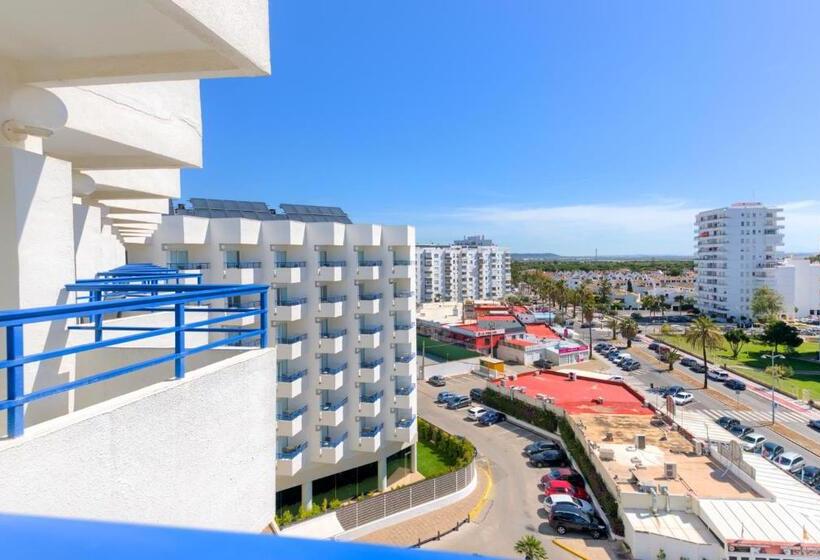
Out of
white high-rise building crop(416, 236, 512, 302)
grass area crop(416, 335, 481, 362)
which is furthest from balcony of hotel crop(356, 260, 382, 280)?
white high-rise building crop(416, 236, 512, 302)

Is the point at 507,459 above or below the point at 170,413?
below

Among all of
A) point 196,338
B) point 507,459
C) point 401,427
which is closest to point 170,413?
point 196,338

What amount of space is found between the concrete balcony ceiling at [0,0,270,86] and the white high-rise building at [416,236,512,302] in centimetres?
7417

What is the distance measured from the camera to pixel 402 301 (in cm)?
2289

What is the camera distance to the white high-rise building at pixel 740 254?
6900 cm

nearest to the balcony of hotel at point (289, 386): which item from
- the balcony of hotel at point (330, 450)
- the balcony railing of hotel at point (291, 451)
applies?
the balcony railing of hotel at point (291, 451)

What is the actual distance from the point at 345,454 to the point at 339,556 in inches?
848

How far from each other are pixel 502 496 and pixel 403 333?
328 inches

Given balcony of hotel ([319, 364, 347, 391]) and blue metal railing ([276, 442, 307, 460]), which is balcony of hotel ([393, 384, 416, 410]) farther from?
blue metal railing ([276, 442, 307, 460])

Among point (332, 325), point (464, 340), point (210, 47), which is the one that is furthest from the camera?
point (464, 340)

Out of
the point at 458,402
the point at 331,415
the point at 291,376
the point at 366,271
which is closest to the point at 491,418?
the point at 458,402

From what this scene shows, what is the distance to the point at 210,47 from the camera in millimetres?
3492

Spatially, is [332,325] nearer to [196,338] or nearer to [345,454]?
[345,454]

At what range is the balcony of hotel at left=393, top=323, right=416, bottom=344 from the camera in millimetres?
22875
